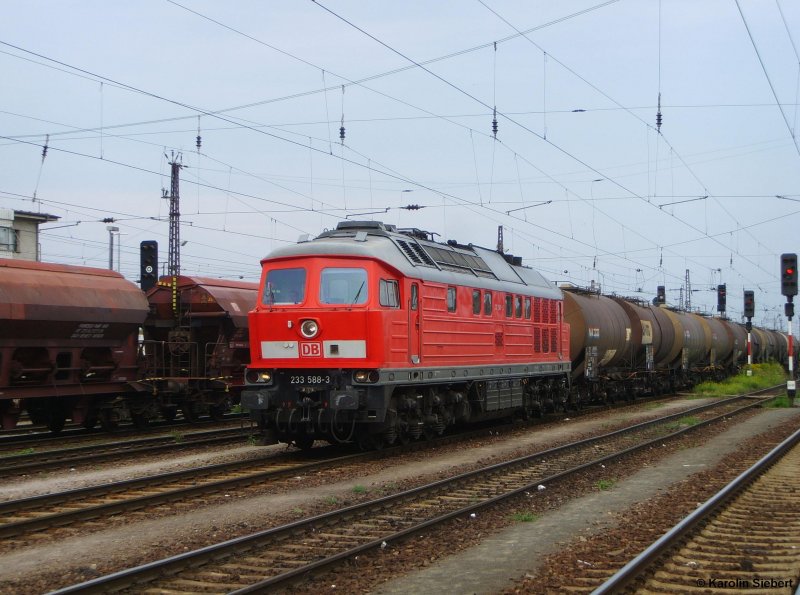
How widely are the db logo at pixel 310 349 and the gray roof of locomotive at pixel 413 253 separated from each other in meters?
1.69

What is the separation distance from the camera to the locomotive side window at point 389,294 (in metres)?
15.8

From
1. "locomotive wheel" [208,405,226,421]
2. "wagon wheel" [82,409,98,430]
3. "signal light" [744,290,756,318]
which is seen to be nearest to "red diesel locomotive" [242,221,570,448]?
"wagon wheel" [82,409,98,430]

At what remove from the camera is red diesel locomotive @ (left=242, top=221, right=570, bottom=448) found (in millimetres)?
15398

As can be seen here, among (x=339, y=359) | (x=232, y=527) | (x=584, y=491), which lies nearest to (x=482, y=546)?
(x=232, y=527)

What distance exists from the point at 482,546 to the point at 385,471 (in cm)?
553

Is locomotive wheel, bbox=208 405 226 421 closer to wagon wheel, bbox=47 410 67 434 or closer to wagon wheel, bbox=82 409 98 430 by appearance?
wagon wheel, bbox=82 409 98 430

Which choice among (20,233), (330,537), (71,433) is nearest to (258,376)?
(330,537)

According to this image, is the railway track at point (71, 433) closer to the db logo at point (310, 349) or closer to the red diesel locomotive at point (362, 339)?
the red diesel locomotive at point (362, 339)

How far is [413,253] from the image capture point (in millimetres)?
17328

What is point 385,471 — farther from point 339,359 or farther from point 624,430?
point 624,430

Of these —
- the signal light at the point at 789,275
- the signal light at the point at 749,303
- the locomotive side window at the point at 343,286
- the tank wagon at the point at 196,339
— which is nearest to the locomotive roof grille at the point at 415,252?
the locomotive side window at the point at 343,286

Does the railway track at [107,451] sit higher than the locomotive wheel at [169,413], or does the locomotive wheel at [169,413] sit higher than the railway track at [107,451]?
the locomotive wheel at [169,413]

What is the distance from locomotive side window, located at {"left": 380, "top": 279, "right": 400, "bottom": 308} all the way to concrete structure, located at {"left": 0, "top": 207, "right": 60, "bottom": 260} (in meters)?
34.7

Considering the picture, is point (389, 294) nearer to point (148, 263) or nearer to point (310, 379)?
point (310, 379)
